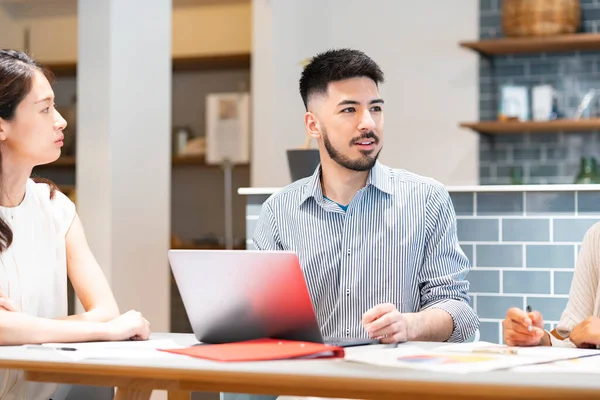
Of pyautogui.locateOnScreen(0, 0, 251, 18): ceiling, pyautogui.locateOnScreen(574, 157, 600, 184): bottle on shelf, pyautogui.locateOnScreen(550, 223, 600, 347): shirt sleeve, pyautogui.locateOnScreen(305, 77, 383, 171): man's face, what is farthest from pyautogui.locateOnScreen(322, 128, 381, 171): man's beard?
pyautogui.locateOnScreen(0, 0, 251, 18): ceiling

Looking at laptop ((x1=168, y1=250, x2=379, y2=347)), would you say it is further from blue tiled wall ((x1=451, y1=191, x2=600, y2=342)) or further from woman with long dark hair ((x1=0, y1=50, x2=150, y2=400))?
blue tiled wall ((x1=451, y1=191, x2=600, y2=342))

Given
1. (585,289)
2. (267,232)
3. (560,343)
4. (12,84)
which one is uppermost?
(12,84)

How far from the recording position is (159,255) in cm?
419

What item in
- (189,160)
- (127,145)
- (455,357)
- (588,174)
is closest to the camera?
(455,357)

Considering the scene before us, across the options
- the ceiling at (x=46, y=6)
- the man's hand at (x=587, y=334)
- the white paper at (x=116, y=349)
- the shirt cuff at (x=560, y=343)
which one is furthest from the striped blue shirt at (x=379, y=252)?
the ceiling at (x=46, y=6)

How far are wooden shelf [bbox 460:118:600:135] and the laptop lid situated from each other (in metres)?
3.69

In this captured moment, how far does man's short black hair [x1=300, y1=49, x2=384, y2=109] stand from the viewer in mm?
2299

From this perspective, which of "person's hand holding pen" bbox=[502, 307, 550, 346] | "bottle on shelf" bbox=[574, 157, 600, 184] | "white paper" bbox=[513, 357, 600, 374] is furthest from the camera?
"bottle on shelf" bbox=[574, 157, 600, 184]

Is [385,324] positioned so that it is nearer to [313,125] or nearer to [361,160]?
[361,160]

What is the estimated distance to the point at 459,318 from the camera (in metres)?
2.13

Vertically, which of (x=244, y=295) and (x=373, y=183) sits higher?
(x=373, y=183)

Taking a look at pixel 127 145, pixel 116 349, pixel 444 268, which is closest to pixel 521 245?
pixel 444 268

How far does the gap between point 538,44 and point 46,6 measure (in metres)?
3.03

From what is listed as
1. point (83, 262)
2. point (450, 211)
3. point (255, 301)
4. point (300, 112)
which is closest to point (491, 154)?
point (300, 112)
